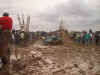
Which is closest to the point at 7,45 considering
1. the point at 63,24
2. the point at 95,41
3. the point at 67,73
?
the point at 67,73

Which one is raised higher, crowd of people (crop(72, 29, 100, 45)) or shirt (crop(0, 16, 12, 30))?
shirt (crop(0, 16, 12, 30))

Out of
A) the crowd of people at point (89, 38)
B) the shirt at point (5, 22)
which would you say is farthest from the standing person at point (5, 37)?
the crowd of people at point (89, 38)

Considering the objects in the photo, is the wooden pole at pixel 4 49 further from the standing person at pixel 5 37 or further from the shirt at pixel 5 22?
the shirt at pixel 5 22

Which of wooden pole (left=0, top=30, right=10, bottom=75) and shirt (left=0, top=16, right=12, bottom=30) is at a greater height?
shirt (left=0, top=16, right=12, bottom=30)

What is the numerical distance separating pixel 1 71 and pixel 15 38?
10.1m

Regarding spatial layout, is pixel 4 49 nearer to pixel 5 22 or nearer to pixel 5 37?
pixel 5 37

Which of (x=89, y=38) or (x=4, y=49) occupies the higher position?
(x=4, y=49)

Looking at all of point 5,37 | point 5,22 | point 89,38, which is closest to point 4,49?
point 5,37

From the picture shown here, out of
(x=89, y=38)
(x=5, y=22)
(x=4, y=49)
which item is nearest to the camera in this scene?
(x=5, y=22)

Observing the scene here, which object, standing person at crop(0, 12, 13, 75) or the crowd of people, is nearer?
standing person at crop(0, 12, 13, 75)

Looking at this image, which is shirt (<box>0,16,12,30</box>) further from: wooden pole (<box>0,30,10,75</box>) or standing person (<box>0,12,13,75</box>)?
wooden pole (<box>0,30,10,75</box>)

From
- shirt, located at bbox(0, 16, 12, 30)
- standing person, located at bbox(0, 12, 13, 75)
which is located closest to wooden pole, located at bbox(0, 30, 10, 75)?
standing person, located at bbox(0, 12, 13, 75)

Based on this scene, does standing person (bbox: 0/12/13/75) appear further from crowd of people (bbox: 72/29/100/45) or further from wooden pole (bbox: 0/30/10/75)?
crowd of people (bbox: 72/29/100/45)

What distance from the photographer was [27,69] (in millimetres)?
5758
